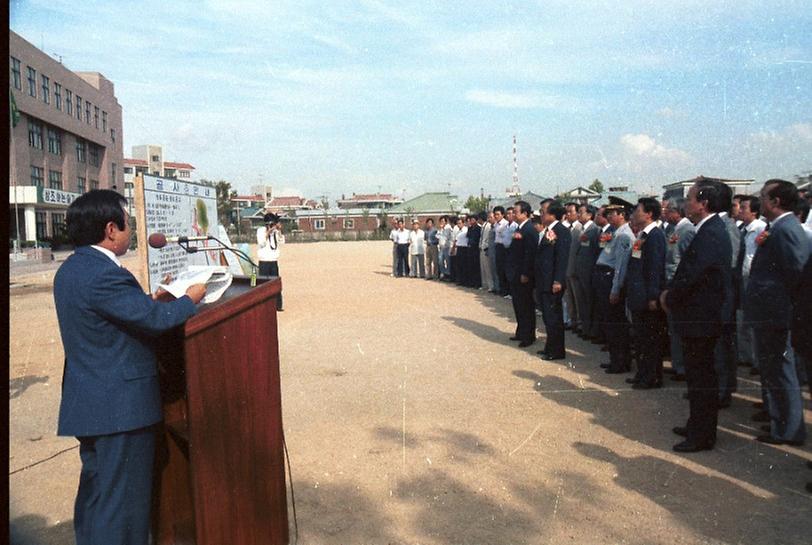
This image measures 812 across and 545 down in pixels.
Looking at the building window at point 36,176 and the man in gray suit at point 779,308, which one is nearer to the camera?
the man in gray suit at point 779,308

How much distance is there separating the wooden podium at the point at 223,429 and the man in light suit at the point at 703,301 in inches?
115

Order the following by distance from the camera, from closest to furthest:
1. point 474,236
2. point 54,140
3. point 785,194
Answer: point 785,194 → point 474,236 → point 54,140

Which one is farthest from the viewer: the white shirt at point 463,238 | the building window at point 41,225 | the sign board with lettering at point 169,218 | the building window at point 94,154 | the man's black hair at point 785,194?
the building window at point 94,154

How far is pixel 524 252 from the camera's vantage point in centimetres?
756

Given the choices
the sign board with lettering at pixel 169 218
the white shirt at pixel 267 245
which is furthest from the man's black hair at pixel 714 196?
the white shirt at pixel 267 245

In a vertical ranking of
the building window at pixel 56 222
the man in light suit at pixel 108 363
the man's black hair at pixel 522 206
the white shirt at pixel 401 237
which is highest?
the building window at pixel 56 222

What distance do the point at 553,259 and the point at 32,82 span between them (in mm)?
37090

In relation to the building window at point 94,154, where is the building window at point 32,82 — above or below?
above

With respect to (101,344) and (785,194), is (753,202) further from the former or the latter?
(101,344)

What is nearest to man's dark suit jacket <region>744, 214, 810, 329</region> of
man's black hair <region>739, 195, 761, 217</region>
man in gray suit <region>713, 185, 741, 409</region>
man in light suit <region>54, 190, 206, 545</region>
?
man in gray suit <region>713, 185, 741, 409</region>

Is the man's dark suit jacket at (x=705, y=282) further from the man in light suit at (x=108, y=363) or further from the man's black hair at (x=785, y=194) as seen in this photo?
the man in light suit at (x=108, y=363)

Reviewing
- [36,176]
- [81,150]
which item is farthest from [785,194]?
[81,150]

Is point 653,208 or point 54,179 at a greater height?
point 54,179

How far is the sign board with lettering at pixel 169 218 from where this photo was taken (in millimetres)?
4332
